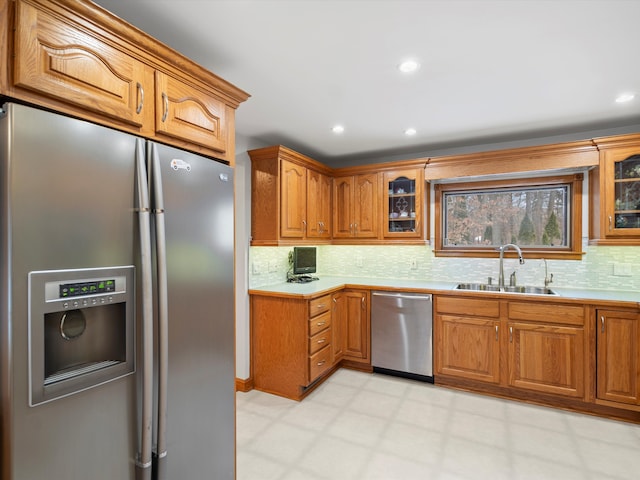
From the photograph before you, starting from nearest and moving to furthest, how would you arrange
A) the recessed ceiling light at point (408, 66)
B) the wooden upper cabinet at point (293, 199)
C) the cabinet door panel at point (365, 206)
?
1. the recessed ceiling light at point (408, 66)
2. the wooden upper cabinet at point (293, 199)
3. the cabinet door panel at point (365, 206)

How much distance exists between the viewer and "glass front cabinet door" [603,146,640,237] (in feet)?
9.38

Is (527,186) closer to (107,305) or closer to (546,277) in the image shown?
(546,277)

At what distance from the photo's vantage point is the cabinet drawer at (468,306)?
306 cm

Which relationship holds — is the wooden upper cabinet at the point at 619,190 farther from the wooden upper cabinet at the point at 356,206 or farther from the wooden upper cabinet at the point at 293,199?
the wooden upper cabinet at the point at 293,199

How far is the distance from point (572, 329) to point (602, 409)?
2.21 feet

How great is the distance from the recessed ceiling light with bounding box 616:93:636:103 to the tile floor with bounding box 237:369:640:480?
2429mm

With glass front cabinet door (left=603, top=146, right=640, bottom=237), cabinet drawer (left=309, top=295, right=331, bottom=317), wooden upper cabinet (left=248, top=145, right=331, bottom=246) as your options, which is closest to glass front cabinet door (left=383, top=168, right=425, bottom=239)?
wooden upper cabinet (left=248, top=145, right=331, bottom=246)

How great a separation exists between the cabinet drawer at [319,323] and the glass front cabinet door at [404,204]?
118 centimetres

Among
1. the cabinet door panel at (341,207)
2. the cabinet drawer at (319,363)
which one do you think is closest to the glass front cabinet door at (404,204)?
the cabinet door panel at (341,207)

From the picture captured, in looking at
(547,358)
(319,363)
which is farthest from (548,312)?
(319,363)

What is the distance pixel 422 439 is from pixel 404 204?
229 cm

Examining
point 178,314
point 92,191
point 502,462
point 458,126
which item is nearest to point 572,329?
point 502,462

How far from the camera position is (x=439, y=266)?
12.7 ft

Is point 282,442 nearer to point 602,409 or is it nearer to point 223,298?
point 223,298
